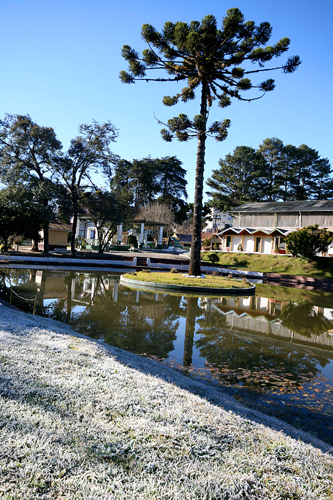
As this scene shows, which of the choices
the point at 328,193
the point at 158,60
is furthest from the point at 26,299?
the point at 328,193

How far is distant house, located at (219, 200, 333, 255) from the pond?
2365 cm

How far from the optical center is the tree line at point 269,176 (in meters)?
54.8

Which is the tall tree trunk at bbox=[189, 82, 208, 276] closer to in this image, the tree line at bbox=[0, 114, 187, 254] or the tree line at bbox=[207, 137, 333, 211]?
the tree line at bbox=[0, 114, 187, 254]

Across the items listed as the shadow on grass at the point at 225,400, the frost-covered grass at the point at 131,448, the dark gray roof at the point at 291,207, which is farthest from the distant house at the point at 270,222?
the frost-covered grass at the point at 131,448

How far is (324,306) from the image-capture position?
16.2 m

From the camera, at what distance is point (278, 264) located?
33.5 meters

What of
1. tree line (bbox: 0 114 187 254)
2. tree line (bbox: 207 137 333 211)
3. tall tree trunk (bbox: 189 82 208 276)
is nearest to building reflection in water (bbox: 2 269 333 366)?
tall tree trunk (bbox: 189 82 208 276)

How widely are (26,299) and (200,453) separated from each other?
11.0 m

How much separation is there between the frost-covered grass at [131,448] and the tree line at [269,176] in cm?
5110

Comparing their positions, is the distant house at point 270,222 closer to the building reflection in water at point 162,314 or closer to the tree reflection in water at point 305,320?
the building reflection in water at point 162,314

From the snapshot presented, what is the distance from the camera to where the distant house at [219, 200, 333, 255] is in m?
38.8

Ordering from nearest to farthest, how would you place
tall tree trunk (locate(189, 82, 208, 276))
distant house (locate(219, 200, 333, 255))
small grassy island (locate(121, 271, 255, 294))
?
small grassy island (locate(121, 271, 255, 294)) < tall tree trunk (locate(189, 82, 208, 276)) < distant house (locate(219, 200, 333, 255))

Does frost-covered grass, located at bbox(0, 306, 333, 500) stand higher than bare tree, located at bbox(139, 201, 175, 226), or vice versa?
bare tree, located at bbox(139, 201, 175, 226)

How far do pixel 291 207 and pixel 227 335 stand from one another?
35.3 m
